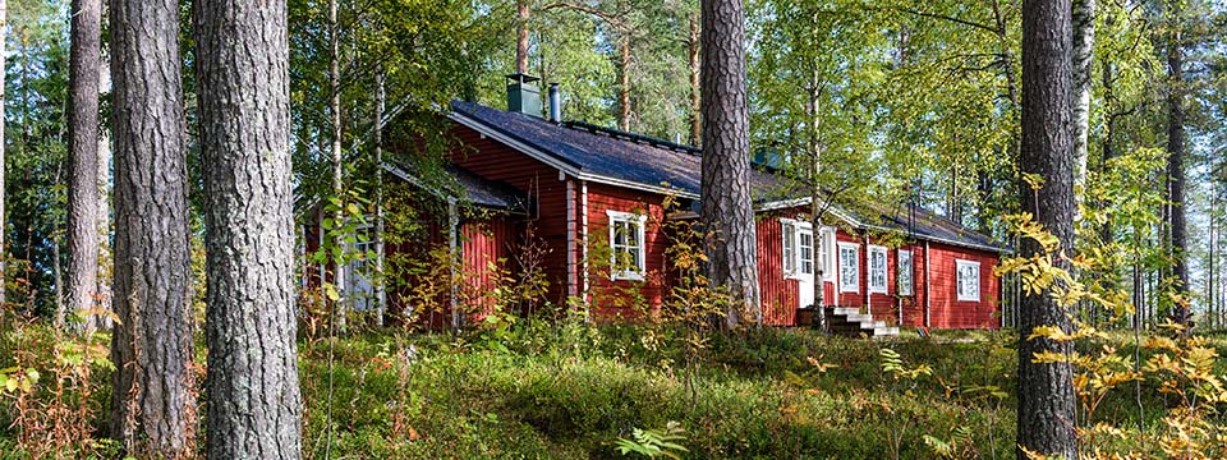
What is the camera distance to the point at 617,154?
18.1 m

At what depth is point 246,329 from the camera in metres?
3.91

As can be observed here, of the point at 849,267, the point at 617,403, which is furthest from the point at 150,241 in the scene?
the point at 849,267

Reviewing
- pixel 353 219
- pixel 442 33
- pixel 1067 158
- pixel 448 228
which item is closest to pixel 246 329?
pixel 353 219

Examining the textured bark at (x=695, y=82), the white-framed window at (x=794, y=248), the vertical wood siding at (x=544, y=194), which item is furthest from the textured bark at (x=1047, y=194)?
the textured bark at (x=695, y=82)

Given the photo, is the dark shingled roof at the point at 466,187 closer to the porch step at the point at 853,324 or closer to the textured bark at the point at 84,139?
the textured bark at the point at 84,139

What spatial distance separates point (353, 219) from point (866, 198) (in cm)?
1312

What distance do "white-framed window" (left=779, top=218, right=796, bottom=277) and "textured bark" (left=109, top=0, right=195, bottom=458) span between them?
14930 mm

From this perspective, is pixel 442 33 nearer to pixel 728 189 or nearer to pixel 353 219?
pixel 728 189

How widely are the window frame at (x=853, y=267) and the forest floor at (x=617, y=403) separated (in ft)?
34.8

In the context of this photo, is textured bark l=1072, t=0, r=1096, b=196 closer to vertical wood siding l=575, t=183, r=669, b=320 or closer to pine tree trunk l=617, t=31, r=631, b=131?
vertical wood siding l=575, t=183, r=669, b=320

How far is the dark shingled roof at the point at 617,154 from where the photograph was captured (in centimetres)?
1589

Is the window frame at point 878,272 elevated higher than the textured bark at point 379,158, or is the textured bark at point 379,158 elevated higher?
the textured bark at point 379,158

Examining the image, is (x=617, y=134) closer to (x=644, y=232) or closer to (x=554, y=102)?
(x=554, y=102)

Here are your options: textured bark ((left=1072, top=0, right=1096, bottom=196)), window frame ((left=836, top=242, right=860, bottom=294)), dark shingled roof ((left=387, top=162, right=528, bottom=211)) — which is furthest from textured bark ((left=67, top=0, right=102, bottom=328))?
window frame ((left=836, top=242, right=860, bottom=294))
